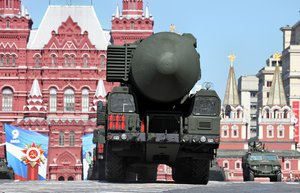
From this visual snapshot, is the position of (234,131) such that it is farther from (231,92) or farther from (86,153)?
(86,153)

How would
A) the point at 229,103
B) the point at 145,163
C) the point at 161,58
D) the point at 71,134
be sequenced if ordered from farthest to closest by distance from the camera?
the point at 229,103 → the point at 71,134 → the point at 145,163 → the point at 161,58

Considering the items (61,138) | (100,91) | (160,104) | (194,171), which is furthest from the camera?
(61,138)

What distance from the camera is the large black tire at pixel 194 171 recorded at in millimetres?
31875

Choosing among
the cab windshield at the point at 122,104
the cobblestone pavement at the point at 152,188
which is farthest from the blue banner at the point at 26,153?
the cobblestone pavement at the point at 152,188

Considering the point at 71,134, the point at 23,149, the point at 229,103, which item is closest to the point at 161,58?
the point at 23,149

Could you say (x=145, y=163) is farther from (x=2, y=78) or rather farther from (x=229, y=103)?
(x=229, y=103)

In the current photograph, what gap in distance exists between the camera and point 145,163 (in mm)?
32688

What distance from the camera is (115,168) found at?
31.8 metres

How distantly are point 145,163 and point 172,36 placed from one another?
5423 mm

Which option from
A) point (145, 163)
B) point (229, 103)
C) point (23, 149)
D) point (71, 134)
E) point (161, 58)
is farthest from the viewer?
point (229, 103)

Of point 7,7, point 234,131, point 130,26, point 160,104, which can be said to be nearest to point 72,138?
point 130,26

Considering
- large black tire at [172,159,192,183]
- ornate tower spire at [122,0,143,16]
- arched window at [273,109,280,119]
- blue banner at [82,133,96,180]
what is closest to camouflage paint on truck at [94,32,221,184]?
large black tire at [172,159,192,183]

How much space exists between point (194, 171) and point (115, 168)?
2640mm

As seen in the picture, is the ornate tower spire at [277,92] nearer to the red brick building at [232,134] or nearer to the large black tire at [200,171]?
the red brick building at [232,134]
